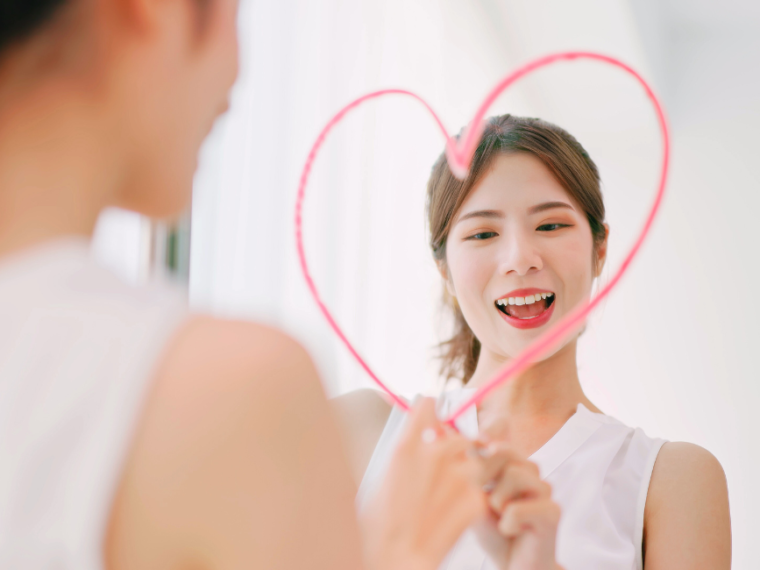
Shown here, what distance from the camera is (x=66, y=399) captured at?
0.28m

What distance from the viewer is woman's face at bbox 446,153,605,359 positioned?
3.55ft

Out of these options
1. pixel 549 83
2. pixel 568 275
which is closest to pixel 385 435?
Result: pixel 568 275

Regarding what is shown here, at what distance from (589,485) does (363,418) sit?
0.39 meters

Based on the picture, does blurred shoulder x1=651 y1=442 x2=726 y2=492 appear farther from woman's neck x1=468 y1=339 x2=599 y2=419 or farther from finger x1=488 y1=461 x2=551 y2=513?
finger x1=488 y1=461 x2=551 y2=513

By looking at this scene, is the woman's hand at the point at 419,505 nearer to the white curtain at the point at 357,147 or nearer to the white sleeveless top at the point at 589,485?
the white sleeveless top at the point at 589,485

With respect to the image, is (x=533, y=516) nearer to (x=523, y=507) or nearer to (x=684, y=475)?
(x=523, y=507)

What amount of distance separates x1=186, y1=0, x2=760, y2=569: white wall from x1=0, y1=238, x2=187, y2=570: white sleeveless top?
2.80ft

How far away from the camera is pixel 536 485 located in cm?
69

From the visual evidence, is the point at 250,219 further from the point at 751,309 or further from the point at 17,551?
the point at 751,309

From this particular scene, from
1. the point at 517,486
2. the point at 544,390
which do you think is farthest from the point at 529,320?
the point at 517,486

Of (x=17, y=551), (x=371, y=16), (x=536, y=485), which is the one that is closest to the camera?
(x=17, y=551)

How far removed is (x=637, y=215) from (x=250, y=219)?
2433 millimetres

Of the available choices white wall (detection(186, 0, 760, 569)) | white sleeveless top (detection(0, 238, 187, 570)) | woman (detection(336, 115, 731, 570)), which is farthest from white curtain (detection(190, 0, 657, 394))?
white sleeveless top (detection(0, 238, 187, 570))

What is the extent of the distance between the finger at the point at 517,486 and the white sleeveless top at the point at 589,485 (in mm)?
200
